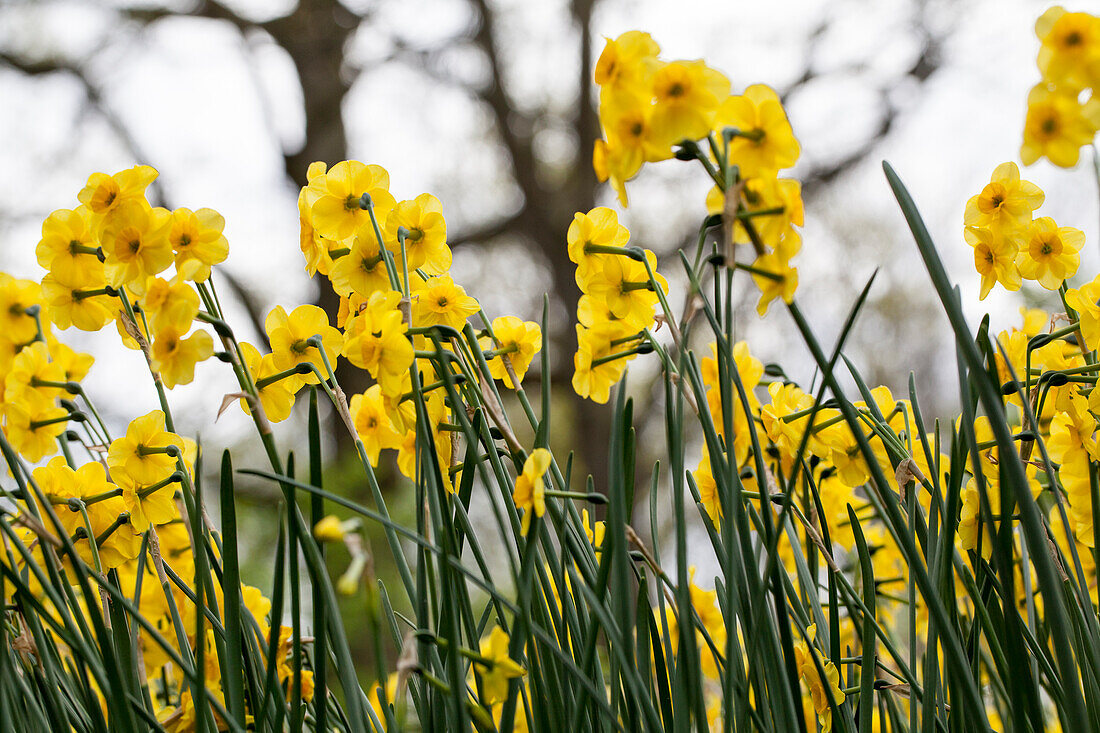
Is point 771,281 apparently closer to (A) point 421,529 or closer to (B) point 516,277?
(A) point 421,529

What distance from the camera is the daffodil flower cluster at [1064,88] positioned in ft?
1.26

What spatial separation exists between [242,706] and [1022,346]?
2.25 feet

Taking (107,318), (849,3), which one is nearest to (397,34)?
(849,3)

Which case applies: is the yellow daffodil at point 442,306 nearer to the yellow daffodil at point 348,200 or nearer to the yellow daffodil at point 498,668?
the yellow daffodil at point 348,200

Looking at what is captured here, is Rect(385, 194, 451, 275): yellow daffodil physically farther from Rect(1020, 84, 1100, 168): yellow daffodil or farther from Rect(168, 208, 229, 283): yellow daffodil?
Rect(1020, 84, 1100, 168): yellow daffodil

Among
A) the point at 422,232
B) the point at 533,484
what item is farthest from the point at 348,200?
the point at 533,484

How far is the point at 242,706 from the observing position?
0.49 meters

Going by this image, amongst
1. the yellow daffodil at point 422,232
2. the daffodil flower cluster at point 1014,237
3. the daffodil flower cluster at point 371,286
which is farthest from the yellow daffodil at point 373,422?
the daffodil flower cluster at point 1014,237

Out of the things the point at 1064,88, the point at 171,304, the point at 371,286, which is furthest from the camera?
the point at 371,286

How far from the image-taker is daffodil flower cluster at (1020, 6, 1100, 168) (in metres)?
0.38

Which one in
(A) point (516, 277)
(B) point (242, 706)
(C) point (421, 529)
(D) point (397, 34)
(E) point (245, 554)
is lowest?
(B) point (242, 706)

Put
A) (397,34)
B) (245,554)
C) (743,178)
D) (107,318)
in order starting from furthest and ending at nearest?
1. (397,34)
2. (245,554)
3. (107,318)
4. (743,178)

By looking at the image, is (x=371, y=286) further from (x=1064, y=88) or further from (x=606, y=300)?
(x=1064, y=88)

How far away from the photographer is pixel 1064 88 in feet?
1.29
